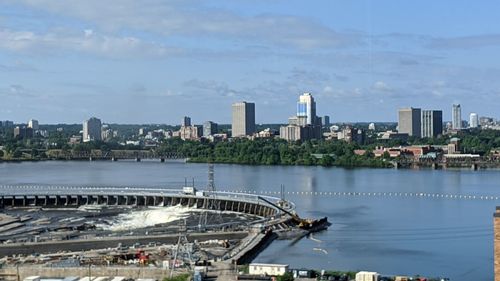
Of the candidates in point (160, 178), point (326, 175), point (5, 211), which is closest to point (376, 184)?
point (326, 175)

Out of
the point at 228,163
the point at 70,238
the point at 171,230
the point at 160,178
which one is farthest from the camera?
the point at 228,163

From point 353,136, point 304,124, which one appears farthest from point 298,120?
point 353,136

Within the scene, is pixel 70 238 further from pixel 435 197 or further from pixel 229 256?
pixel 435 197

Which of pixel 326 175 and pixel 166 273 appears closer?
pixel 166 273

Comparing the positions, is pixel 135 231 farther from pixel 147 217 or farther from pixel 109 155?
pixel 109 155

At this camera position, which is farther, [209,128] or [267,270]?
[209,128]

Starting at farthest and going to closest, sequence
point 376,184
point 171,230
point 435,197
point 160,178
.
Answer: point 160,178 → point 376,184 → point 435,197 → point 171,230

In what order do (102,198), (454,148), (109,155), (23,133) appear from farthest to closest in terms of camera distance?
(23,133) → (109,155) → (454,148) → (102,198)
